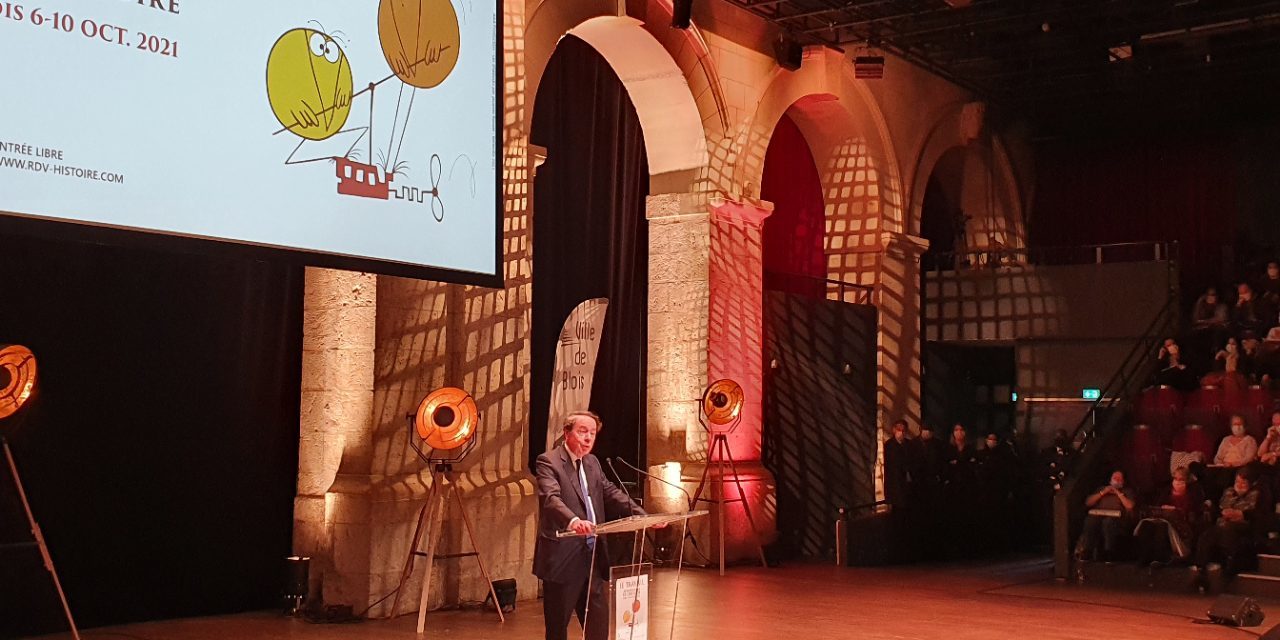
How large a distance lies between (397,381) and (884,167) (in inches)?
311

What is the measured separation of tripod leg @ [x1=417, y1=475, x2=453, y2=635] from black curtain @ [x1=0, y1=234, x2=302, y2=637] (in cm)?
99

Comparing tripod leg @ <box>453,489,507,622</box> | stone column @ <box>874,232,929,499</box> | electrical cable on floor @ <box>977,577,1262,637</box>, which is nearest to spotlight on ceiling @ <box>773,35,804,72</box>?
stone column @ <box>874,232,929,499</box>

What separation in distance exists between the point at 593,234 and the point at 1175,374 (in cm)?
641

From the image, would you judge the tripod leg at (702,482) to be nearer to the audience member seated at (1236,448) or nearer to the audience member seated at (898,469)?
the audience member seated at (898,469)

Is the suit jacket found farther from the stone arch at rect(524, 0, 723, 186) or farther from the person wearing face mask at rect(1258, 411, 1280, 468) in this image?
the person wearing face mask at rect(1258, 411, 1280, 468)

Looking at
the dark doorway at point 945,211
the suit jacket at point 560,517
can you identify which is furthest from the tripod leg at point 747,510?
the dark doorway at point 945,211

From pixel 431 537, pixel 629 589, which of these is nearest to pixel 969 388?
pixel 431 537

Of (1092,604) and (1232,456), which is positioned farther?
(1232,456)

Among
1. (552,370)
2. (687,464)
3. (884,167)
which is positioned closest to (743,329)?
(687,464)

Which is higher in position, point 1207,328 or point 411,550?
point 1207,328

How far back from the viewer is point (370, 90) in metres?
6.47

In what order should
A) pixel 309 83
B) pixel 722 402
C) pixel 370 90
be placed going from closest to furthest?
pixel 309 83 < pixel 370 90 < pixel 722 402

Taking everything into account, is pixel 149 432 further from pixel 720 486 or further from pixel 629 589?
pixel 720 486

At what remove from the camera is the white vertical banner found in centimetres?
1090
